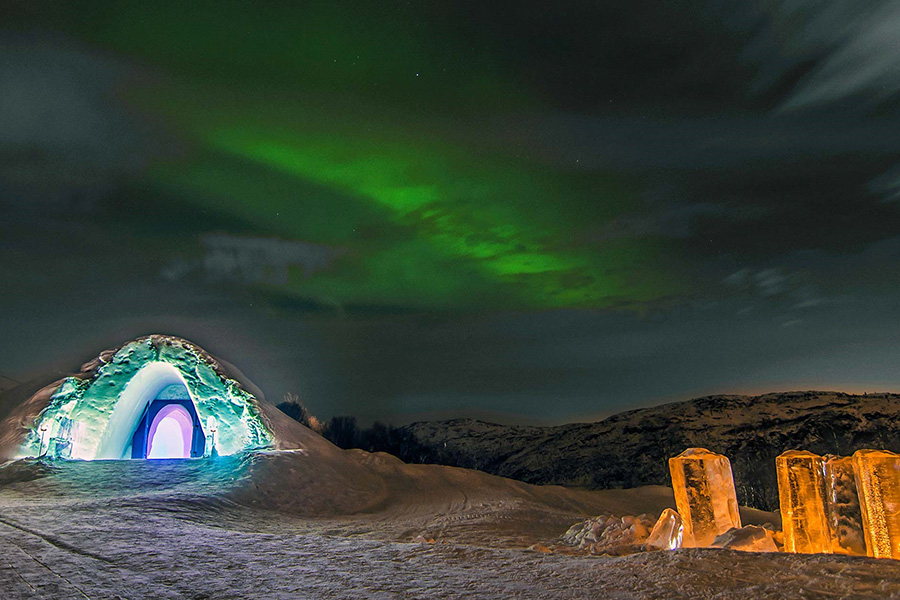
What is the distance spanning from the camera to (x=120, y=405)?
15203 millimetres

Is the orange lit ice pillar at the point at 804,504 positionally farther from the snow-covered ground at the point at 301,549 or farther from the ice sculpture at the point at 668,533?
the snow-covered ground at the point at 301,549

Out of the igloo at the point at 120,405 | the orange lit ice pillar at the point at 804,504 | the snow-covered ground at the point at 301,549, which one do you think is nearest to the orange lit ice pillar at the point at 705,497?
the orange lit ice pillar at the point at 804,504

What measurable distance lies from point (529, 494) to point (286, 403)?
22.4 m

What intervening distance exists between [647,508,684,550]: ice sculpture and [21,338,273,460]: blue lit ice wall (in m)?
10.6

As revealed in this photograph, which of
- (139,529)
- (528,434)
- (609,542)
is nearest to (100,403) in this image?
(139,529)

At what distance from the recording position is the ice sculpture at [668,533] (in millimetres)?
5942

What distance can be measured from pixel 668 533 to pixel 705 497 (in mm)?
709

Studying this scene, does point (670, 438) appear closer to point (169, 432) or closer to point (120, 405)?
point (169, 432)

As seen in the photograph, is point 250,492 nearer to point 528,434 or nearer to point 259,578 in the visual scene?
point 259,578

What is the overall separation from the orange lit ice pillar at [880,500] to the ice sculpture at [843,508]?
0.16m

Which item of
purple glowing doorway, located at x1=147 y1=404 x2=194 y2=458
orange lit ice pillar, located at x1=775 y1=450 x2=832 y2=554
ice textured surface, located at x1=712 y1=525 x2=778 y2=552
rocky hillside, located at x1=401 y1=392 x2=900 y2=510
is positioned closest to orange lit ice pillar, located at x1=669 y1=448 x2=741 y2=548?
ice textured surface, located at x1=712 y1=525 x2=778 y2=552

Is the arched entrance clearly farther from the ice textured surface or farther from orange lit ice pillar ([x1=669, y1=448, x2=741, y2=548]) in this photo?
the ice textured surface

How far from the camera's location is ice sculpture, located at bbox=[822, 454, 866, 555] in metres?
4.85

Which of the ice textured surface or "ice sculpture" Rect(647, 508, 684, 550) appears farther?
"ice sculpture" Rect(647, 508, 684, 550)
